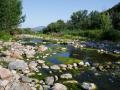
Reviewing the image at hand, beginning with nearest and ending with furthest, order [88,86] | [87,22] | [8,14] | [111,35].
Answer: [88,86] < [8,14] < [111,35] < [87,22]

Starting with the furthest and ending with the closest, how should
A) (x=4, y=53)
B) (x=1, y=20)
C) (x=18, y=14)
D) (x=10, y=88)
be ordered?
(x=18, y=14) → (x=1, y=20) → (x=4, y=53) → (x=10, y=88)

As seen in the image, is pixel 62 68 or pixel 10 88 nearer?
pixel 10 88

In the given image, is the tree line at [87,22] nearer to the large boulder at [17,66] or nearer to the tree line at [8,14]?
the tree line at [8,14]

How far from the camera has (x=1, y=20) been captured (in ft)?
177

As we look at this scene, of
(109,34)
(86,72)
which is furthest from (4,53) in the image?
(109,34)

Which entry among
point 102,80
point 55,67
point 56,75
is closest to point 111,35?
point 55,67

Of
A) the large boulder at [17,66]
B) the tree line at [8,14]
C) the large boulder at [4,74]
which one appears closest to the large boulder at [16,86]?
the large boulder at [4,74]

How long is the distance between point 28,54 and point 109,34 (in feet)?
125

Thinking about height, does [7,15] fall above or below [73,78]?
above

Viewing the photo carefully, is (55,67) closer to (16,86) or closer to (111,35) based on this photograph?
(16,86)

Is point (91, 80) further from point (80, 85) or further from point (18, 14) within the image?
point (18, 14)

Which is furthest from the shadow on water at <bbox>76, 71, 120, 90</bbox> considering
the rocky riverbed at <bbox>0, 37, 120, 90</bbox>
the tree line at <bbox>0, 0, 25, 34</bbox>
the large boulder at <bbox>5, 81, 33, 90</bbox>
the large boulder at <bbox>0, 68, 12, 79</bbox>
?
the tree line at <bbox>0, 0, 25, 34</bbox>

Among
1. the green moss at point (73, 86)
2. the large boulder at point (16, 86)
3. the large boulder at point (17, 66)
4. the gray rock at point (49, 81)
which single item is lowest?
the green moss at point (73, 86)

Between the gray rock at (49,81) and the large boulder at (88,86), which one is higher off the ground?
the gray rock at (49,81)
